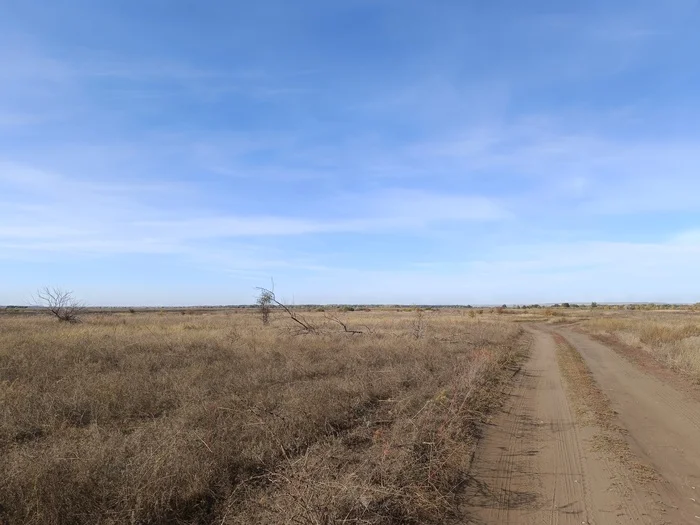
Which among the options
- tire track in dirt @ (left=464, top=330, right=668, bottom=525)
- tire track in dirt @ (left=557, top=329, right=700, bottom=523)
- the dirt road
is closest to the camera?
tire track in dirt @ (left=464, top=330, right=668, bottom=525)

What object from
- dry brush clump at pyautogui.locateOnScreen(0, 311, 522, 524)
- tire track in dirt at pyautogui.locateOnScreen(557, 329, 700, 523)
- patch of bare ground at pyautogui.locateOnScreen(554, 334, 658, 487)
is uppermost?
dry brush clump at pyautogui.locateOnScreen(0, 311, 522, 524)

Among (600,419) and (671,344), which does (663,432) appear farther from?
(671,344)

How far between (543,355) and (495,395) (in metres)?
11.2

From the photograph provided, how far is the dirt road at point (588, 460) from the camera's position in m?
5.24

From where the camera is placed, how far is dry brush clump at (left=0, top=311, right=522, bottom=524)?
15.4 ft

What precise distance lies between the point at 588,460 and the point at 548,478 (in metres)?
1.11

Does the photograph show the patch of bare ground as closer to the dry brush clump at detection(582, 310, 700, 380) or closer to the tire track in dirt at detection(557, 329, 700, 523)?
the tire track in dirt at detection(557, 329, 700, 523)

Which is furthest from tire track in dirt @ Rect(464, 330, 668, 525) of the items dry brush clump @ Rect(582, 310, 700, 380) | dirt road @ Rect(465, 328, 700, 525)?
dry brush clump @ Rect(582, 310, 700, 380)

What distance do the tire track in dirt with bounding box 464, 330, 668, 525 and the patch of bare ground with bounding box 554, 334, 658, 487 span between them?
4.4 inches

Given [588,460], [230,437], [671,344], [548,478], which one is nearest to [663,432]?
[588,460]

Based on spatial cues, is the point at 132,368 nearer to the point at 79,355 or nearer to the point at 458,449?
the point at 79,355

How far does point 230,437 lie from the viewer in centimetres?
685

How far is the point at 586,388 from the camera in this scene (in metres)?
12.9

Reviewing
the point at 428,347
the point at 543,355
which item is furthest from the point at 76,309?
the point at 543,355
